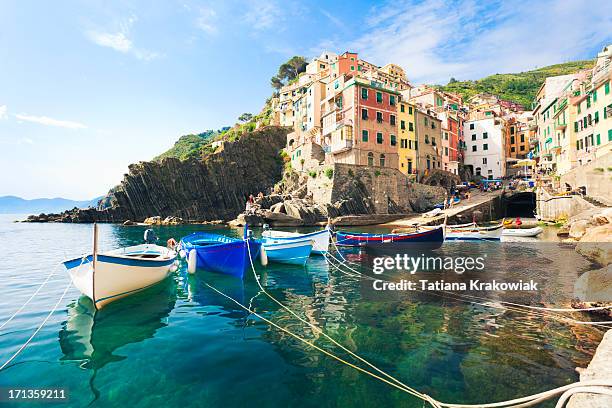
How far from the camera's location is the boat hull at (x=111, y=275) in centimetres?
922

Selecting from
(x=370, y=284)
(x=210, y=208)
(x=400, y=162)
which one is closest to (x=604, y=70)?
(x=400, y=162)

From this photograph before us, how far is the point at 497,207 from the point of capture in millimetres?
44625

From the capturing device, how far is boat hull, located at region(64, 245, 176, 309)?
922 centimetres

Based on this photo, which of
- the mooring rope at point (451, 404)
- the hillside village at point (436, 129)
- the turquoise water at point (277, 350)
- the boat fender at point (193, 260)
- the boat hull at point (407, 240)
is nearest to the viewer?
the mooring rope at point (451, 404)

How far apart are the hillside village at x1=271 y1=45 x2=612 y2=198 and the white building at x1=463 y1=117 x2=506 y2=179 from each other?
0.59 feet

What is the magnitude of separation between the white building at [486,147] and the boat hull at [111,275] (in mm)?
68118

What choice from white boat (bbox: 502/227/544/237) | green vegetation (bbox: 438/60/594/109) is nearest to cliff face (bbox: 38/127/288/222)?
white boat (bbox: 502/227/544/237)

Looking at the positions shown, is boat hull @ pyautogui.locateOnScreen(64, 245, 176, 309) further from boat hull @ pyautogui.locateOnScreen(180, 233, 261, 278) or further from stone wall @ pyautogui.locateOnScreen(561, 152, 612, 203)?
stone wall @ pyautogui.locateOnScreen(561, 152, 612, 203)

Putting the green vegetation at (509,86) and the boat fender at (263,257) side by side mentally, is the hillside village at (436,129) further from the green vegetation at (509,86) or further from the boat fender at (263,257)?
the green vegetation at (509,86)

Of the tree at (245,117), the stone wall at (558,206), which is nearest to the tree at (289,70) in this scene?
the tree at (245,117)

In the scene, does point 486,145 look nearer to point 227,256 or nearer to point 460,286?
point 460,286

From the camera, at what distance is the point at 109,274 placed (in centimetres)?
950

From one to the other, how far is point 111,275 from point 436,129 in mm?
57082

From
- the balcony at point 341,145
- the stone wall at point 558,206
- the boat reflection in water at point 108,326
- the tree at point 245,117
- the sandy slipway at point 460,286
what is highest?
the tree at point 245,117
